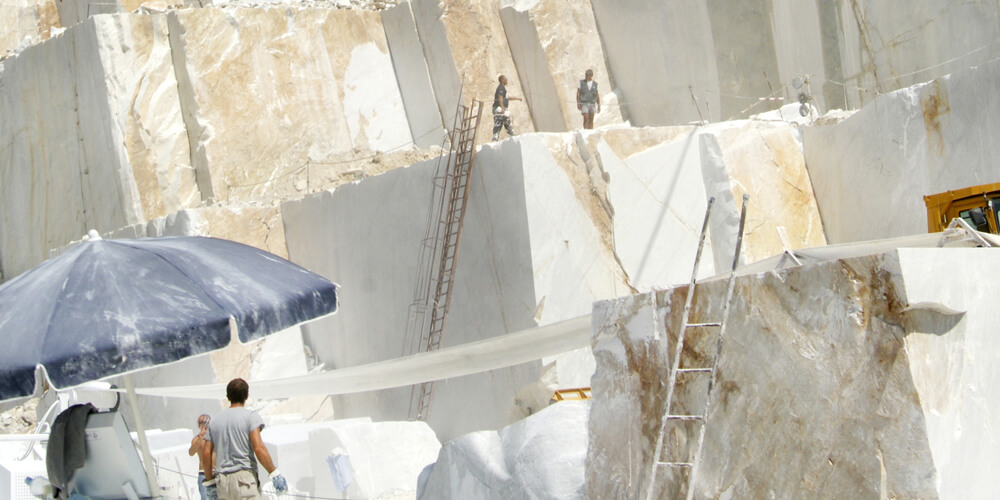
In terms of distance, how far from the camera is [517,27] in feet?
56.4

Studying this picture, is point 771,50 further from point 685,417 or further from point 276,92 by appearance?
point 685,417

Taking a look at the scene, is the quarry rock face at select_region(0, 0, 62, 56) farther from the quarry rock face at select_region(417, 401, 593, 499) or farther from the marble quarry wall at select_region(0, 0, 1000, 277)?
the quarry rock face at select_region(417, 401, 593, 499)

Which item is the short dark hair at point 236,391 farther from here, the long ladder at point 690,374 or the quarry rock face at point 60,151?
the quarry rock face at point 60,151

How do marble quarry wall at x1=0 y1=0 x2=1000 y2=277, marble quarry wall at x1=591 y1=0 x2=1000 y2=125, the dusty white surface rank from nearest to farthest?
the dusty white surface
marble quarry wall at x1=591 y1=0 x2=1000 y2=125
marble quarry wall at x1=0 y1=0 x2=1000 y2=277

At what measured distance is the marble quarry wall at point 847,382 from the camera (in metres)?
4.21

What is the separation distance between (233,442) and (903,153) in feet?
24.5

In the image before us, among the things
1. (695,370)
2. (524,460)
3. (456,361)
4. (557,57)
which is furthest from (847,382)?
(557,57)

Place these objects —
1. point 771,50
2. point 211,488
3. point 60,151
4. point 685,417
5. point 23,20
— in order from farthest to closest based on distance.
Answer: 1. point 23,20
2. point 60,151
3. point 771,50
4. point 211,488
5. point 685,417

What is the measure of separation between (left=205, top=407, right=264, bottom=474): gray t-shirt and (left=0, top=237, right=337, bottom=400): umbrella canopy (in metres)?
0.45

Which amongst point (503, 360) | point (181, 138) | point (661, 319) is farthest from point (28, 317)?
point (181, 138)

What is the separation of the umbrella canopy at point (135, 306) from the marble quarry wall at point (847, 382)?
228 centimetres

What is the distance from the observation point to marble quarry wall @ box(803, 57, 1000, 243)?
979 centimetres

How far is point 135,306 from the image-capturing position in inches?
221

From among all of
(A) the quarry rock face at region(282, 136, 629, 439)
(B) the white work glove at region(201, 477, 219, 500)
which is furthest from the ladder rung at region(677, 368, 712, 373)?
(A) the quarry rock face at region(282, 136, 629, 439)
